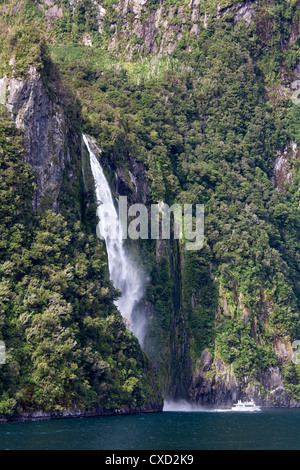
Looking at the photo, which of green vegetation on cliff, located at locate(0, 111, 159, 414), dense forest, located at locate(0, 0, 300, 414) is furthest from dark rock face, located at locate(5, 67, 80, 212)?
green vegetation on cliff, located at locate(0, 111, 159, 414)

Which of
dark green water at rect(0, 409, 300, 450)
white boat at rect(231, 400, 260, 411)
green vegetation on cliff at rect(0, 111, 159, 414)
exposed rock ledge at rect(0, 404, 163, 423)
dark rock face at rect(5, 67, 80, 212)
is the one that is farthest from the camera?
white boat at rect(231, 400, 260, 411)

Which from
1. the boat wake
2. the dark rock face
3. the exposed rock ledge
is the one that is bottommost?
the boat wake

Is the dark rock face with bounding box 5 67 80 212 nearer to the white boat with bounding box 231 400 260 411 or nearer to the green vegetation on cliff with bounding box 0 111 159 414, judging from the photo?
the green vegetation on cliff with bounding box 0 111 159 414

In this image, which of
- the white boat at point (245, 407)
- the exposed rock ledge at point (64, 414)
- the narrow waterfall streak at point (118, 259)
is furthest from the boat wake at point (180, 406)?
the exposed rock ledge at point (64, 414)

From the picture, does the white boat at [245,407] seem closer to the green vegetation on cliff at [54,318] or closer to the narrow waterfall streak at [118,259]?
the narrow waterfall streak at [118,259]

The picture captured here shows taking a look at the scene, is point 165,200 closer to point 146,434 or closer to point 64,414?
point 64,414
